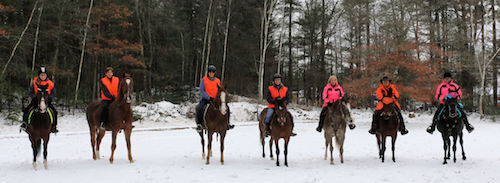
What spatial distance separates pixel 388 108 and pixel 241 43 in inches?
1070

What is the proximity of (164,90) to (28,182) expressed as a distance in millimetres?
27017

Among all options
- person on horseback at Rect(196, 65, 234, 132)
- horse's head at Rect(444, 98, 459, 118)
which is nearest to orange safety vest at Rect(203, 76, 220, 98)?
person on horseback at Rect(196, 65, 234, 132)

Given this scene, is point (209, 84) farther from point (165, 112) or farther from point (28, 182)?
point (165, 112)

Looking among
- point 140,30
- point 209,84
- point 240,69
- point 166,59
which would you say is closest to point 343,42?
point 240,69

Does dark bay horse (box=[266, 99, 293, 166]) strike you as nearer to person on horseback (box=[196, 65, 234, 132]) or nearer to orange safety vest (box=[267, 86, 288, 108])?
orange safety vest (box=[267, 86, 288, 108])

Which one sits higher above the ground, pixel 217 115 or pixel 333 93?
pixel 333 93

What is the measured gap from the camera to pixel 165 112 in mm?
22609

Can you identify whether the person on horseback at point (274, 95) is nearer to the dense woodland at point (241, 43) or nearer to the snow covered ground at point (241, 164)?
the snow covered ground at point (241, 164)

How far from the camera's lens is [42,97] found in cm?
728

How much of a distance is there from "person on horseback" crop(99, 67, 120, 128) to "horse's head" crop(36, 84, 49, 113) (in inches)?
50.0

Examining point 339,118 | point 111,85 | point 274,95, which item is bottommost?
point 339,118

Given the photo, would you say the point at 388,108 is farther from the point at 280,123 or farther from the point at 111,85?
the point at 111,85

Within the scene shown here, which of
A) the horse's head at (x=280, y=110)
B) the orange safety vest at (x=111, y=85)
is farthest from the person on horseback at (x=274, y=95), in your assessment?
the orange safety vest at (x=111, y=85)

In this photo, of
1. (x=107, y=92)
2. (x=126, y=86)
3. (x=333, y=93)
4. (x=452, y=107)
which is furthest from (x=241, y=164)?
(x=452, y=107)
